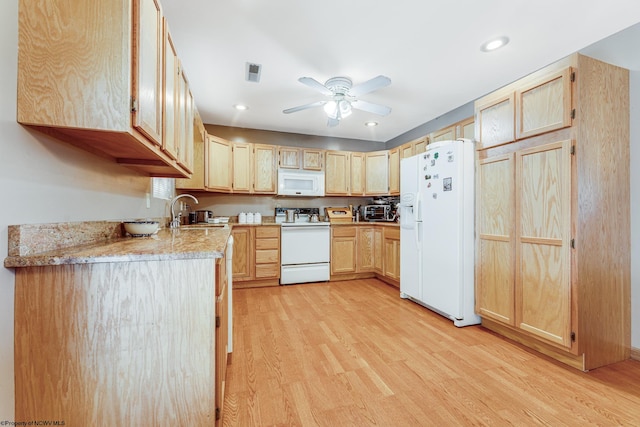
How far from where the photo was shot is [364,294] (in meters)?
3.51

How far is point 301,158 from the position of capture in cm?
436

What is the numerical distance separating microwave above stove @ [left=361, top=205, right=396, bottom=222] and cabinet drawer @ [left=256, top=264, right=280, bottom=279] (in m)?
1.81

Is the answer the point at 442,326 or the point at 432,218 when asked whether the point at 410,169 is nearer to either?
the point at 432,218

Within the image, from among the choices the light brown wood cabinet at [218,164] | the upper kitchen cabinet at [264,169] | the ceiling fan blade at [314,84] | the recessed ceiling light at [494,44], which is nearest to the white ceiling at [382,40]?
the recessed ceiling light at [494,44]

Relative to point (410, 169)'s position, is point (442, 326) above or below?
below

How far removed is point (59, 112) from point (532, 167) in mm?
2776

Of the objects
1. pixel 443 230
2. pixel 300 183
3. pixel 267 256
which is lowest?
pixel 267 256

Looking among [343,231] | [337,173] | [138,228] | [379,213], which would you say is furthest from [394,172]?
[138,228]

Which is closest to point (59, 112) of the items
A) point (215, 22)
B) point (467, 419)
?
point (215, 22)

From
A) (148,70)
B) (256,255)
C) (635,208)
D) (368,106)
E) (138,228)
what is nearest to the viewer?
(148,70)

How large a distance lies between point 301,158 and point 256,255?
1681 millimetres

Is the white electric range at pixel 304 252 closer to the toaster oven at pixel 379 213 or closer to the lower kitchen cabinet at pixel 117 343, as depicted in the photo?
the toaster oven at pixel 379 213

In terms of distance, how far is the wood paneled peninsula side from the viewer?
946mm

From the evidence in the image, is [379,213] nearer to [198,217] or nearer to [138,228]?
[198,217]
